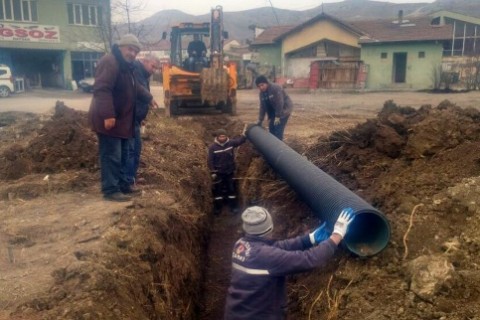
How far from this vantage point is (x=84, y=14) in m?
31.2

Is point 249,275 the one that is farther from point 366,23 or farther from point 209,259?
point 366,23

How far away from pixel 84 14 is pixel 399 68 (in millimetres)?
20674

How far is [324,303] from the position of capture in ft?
12.8

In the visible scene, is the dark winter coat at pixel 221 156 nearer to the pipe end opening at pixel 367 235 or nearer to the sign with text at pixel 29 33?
the pipe end opening at pixel 367 235

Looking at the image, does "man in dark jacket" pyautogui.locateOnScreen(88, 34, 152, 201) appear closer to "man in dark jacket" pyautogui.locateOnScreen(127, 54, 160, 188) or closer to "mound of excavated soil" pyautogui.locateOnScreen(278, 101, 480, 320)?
"man in dark jacket" pyautogui.locateOnScreen(127, 54, 160, 188)

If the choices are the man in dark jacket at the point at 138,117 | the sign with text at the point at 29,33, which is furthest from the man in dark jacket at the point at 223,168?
the sign with text at the point at 29,33

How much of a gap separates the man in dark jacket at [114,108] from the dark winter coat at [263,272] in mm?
2519

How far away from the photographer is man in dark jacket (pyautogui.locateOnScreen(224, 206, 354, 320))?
3.13 meters

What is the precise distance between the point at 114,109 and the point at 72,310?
258 cm

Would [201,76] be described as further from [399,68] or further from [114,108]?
[399,68]

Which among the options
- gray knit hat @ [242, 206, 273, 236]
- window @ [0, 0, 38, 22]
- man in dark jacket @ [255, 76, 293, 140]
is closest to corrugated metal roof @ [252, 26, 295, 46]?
window @ [0, 0, 38, 22]

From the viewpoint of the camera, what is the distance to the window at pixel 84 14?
101 feet

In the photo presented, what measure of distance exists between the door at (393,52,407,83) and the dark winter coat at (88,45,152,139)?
2626cm

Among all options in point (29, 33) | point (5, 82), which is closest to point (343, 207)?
point (5, 82)
